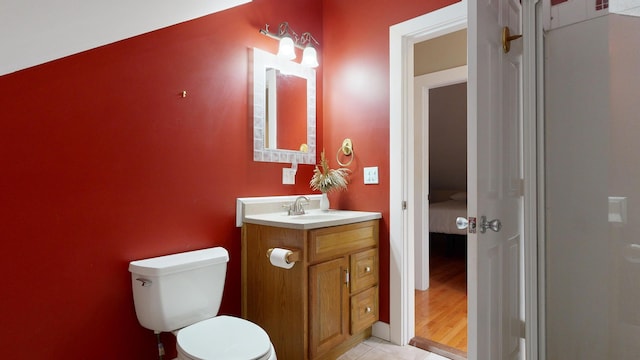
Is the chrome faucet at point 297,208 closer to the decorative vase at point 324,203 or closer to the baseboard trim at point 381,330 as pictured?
the decorative vase at point 324,203

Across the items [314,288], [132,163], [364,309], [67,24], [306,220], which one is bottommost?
[364,309]

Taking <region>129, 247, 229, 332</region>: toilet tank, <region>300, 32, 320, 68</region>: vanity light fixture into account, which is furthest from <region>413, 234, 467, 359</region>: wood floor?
<region>300, 32, 320, 68</region>: vanity light fixture

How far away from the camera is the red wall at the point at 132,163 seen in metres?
1.40

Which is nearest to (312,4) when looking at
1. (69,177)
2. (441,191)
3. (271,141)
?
(271,141)

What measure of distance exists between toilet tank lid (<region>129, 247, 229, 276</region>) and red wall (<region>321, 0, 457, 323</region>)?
41.5 inches

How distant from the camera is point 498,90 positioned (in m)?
1.36

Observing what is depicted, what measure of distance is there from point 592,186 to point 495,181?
0.57m

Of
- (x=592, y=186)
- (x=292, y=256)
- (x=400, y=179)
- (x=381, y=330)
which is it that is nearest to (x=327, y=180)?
(x=400, y=179)

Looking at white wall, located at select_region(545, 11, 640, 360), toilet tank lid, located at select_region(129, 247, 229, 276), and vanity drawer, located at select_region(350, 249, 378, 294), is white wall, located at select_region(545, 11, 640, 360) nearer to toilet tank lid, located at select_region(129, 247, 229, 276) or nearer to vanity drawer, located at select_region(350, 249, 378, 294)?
vanity drawer, located at select_region(350, 249, 378, 294)

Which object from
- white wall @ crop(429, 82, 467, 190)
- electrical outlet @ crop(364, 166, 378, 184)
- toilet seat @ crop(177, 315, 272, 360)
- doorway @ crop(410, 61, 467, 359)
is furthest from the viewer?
white wall @ crop(429, 82, 467, 190)

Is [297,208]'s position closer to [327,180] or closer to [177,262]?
[327,180]

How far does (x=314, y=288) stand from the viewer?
5.91ft

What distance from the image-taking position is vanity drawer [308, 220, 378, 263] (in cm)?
182

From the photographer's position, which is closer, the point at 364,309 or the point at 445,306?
the point at 364,309
